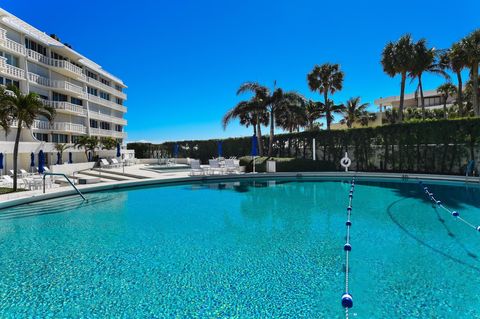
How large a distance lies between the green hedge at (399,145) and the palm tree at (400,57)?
5794 millimetres

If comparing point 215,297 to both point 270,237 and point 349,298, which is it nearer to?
point 349,298

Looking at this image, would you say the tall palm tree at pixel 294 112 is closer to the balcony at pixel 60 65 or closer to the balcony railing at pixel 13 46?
the balcony at pixel 60 65

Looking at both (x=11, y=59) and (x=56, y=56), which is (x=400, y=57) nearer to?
(x=11, y=59)

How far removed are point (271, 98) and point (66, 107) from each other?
21.4 metres

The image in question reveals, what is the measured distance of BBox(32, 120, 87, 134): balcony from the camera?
28.2 meters

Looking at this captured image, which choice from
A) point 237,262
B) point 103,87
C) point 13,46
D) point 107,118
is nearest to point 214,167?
point 237,262

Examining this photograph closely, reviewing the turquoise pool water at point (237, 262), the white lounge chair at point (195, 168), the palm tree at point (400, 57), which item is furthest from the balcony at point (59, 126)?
the palm tree at point (400, 57)

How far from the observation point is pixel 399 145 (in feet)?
72.7

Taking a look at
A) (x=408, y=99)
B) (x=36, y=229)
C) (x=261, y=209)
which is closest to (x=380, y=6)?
(x=261, y=209)

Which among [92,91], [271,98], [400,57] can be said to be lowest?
[271,98]

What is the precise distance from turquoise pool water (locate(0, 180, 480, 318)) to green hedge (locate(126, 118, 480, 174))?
31.2ft

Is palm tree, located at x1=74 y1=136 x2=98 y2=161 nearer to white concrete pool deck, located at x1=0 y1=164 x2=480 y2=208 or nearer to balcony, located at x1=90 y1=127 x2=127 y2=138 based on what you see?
balcony, located at x1=90 y1=127 x2=127 y2=138

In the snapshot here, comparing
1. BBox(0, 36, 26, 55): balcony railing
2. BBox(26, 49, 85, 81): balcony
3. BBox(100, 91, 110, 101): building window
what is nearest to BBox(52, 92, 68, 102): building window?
BBox(26, 49, 85, 81): balcony

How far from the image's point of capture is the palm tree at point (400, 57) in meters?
24.3
